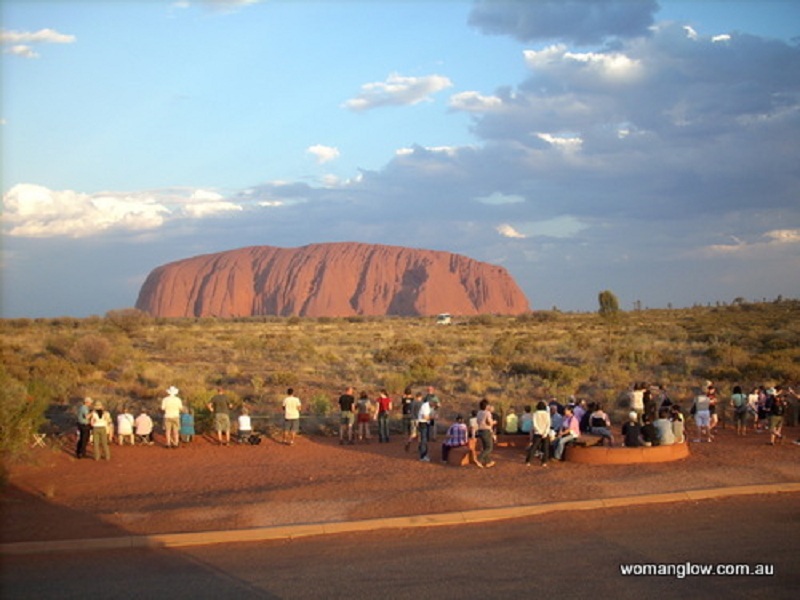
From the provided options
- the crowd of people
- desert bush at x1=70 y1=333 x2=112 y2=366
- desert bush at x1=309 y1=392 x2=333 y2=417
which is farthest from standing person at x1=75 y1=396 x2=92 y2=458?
desert bush at x1=70 y1=333 x2=112 y2=366

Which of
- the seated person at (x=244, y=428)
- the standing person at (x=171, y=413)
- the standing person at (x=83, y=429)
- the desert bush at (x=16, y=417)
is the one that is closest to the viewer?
the desert bush at (x=16, y=417)

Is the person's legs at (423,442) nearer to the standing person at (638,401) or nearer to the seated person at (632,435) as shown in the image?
the seated person at (632,435)

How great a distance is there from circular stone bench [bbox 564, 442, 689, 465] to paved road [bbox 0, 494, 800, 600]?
120 inches

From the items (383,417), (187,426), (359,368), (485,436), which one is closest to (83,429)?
(187,426)

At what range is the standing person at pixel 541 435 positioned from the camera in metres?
13.2

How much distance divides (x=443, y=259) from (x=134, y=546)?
5029 inches

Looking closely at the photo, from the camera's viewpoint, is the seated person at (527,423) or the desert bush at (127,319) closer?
the seated person at (527,423)

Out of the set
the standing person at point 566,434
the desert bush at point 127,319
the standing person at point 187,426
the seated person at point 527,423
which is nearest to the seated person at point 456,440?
the standing person at point 566,434

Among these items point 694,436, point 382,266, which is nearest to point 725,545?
point 694,436

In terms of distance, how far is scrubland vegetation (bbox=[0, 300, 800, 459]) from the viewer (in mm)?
21328

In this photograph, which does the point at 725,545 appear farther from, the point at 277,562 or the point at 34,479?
the point at 34,479

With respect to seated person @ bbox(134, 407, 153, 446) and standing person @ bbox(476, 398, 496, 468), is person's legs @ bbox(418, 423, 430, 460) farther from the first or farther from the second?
seated person @ bbox(134, 407, 153, 446)

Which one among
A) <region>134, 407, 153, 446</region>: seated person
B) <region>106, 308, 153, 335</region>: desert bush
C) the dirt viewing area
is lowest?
the dirt viewing area

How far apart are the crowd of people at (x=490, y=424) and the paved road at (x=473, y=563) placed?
3616 millimetres
